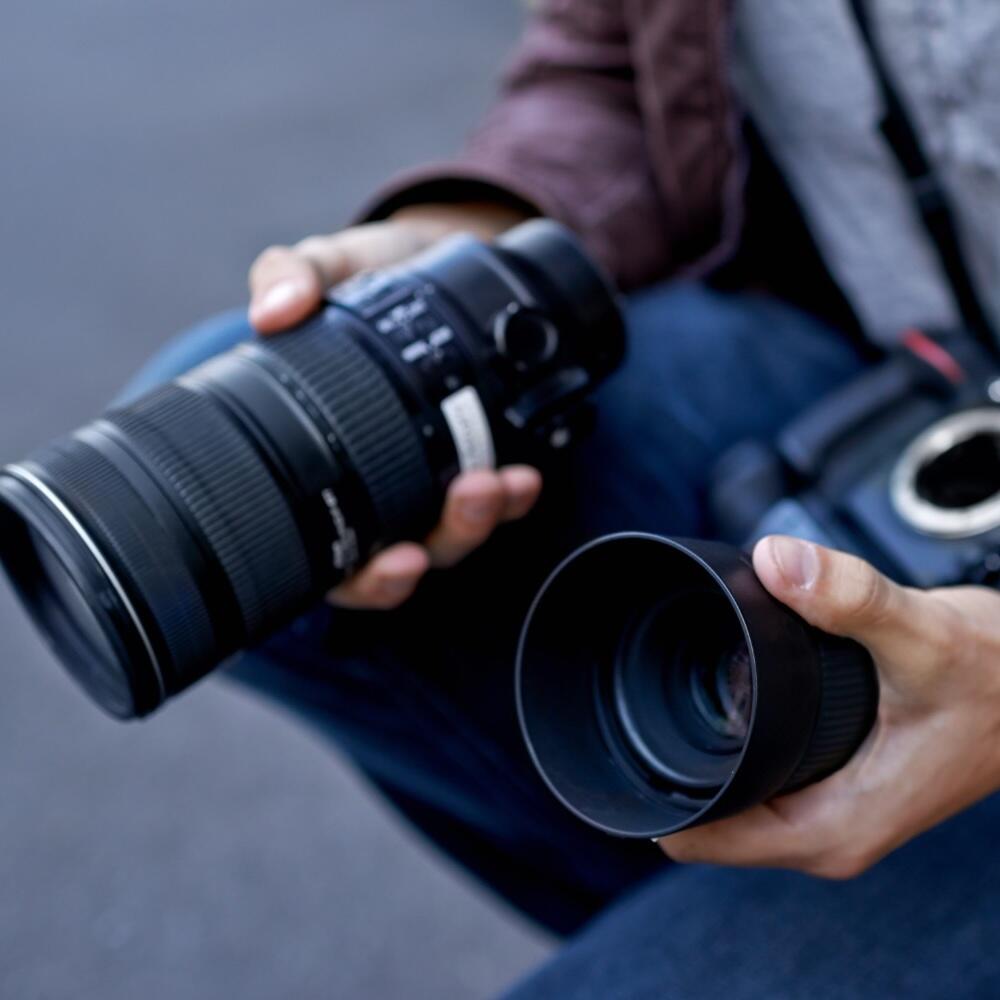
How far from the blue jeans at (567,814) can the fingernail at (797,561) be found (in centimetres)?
22

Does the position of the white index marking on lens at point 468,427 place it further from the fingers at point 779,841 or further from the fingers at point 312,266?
the fingers at point 779,841

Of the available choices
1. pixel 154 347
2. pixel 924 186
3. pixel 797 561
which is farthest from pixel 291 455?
pixel 154 347

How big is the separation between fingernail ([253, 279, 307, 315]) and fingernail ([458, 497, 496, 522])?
0.44 feet

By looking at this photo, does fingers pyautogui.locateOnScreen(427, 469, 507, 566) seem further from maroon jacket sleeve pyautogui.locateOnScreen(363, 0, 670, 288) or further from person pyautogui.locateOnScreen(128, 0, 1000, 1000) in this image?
maroon jacket sleeve pyautogui.locateOnScreen(363, 0, 670, 288)

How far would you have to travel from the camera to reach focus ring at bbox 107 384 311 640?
0.59 metres

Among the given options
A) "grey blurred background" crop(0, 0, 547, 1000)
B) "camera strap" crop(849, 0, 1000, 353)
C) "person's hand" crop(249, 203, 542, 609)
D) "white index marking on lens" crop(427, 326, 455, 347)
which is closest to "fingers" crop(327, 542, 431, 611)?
"person's hand" crop(249, 203, 542, 609)

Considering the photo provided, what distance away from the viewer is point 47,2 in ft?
8.11

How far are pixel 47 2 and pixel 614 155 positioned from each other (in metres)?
1.97

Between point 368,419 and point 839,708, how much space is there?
0.85 feet

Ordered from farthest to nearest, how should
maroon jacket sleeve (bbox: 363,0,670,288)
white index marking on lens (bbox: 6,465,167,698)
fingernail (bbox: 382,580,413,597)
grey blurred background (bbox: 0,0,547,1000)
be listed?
grey blurred background (bbox: 0,0,547,1000)
maroon jacket sleeve (bbox: 363,0,670,288)
fingernail (bbox: 382,580,413,597)
white index marking on lens (bbox: 6,465,167,698)

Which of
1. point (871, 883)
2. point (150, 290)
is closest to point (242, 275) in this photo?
Answer: point (150, 290)

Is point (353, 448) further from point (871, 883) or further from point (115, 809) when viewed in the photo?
point (115, 809)

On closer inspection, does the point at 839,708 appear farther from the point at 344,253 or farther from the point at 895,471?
the point at 344,253

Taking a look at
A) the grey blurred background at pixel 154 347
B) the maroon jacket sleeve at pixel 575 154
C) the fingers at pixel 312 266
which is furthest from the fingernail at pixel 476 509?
the grey blurred background at pixel 154 347
